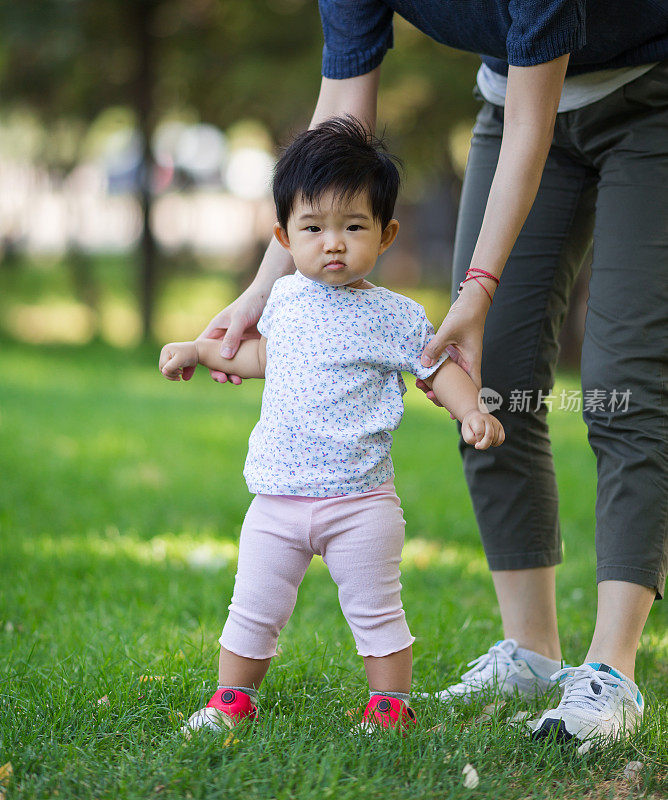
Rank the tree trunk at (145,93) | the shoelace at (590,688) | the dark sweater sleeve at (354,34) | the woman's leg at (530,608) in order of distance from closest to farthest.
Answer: the shoelace at (590,688), the dark sweater sleeve at (354,34), the woman's leg at (530,608), the tree trunk at (145,93)

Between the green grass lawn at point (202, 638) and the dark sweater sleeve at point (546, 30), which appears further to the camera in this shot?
the dark sweater sleeve at point (546, 30)

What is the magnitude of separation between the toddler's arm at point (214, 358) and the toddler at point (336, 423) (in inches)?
4.7

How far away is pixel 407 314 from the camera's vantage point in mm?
2174

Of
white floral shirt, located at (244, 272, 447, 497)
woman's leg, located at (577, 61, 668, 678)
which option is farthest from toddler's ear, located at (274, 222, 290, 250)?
woman's leg, located at (577, 61, 668, 678)

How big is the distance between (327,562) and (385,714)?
345 millimetres

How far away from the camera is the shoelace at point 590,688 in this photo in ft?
7.01

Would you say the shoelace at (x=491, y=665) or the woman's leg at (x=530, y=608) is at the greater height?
the woman's leg at (x=530, y=608)

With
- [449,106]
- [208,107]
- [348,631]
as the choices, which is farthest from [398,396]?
[208,107]

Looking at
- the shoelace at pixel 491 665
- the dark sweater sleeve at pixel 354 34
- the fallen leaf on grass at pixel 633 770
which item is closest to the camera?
the fallen leaf on grass at pixel 633 770

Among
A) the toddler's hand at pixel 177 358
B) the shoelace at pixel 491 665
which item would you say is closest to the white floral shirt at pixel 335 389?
the toddler's hand at pixel 177 358

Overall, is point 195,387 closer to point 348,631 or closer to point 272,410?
point 348,631

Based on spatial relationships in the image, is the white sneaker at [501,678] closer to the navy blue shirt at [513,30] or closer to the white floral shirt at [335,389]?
the white floral shirt at [335,389]

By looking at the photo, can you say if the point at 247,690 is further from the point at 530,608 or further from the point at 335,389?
the point at 530,608

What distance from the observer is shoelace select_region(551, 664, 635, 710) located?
2.14 m
